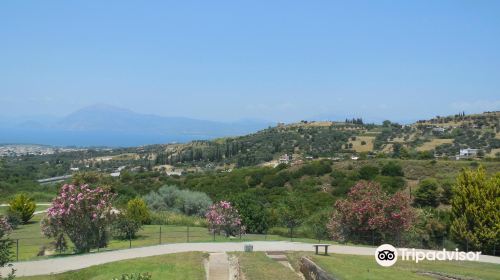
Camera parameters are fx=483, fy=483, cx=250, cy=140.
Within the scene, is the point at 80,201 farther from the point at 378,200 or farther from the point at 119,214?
the point at 378,200

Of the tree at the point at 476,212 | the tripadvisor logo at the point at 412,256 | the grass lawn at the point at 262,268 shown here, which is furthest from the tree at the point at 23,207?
the tree at the point at 476,212

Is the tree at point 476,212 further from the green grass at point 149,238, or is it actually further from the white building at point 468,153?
the white building at point 468,153

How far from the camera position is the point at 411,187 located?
158 ft

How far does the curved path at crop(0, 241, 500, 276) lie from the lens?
18719mm

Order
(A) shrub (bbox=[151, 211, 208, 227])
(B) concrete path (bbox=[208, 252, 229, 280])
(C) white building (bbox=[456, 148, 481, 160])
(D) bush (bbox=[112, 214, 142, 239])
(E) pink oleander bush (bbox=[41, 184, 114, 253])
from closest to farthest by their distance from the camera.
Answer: (B) concrete path (bbox=[208, 252, 229, 280]) → (E) pink oleander bush (bbox=[41, 184, 114, 253]) → (D) bush (bbox=[112, 214, 142, 239]) → (A) shrub (bbox=[151, 211, 208, 227]) → (C) white building (bbox=[456, 148, 481, 160])

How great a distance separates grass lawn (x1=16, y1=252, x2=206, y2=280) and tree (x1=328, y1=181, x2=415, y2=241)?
28.2 feet

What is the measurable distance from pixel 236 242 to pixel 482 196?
1280 cm

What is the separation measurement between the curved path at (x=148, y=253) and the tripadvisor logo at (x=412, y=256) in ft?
2.27

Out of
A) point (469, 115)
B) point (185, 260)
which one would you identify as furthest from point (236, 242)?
point (469, 115)

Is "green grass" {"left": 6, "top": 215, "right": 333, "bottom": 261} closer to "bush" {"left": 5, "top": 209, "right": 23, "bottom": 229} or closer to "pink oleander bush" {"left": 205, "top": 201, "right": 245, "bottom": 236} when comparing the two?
"pink oleander bush" {"left": 205, "top": 201, "right": 245, "bottom": 236}

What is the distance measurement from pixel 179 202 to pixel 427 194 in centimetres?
2177

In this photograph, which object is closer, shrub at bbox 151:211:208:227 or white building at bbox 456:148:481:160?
shrub at bbox 151:211:208:227

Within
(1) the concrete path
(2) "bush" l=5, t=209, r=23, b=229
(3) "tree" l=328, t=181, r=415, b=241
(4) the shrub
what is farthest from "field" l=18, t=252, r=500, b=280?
(2) "bush" l=5, t=209, r=23, b=229

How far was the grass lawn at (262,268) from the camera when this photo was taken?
1559cm
